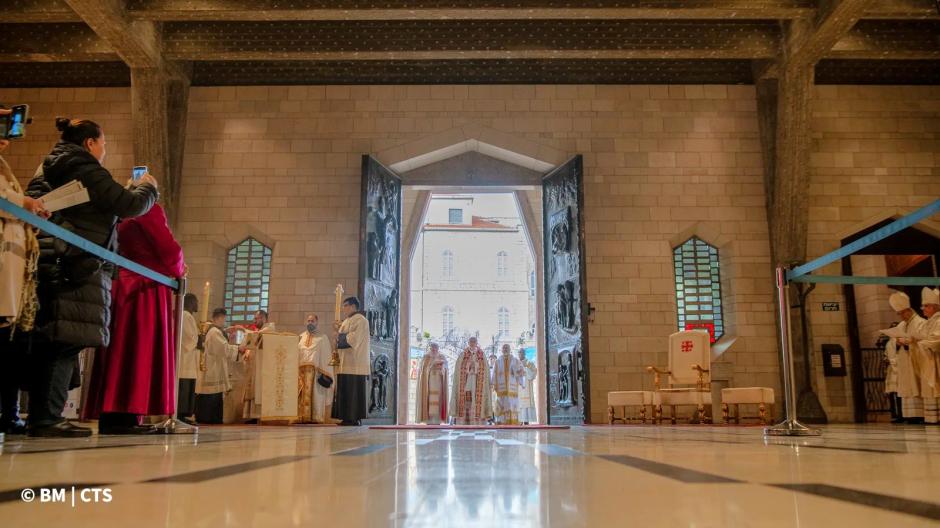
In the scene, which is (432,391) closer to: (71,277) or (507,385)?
(507,385)

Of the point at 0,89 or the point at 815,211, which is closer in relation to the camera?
the point at 815,211

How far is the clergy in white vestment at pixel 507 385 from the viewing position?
40.4 ft

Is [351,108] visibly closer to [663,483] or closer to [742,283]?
[742,283]

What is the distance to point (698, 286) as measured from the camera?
986cm

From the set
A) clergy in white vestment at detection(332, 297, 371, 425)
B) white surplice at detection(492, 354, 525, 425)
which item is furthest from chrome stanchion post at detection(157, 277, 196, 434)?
white surplice at detection(492, 354, 525, 425)

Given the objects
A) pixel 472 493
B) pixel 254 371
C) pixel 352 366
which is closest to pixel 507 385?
pixel 352 366

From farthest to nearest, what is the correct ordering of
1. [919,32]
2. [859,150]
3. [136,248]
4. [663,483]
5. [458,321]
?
[458,321] < [859,150] < [919,32] < [136,248] < [663,483]

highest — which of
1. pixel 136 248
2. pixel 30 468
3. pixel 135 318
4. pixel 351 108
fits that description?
pixel 351 108

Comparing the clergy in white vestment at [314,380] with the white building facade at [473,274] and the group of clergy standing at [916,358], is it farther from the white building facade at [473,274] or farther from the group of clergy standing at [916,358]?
the white building facade at [473,274]

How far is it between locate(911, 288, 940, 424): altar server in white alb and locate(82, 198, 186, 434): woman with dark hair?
7766mm

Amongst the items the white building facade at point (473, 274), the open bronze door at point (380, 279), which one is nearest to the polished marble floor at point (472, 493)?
the open bronze door at point (380, 279)

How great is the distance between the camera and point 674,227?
32.2 ft

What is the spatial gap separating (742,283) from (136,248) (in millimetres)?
7995

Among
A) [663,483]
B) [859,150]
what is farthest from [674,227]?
[663,483]
